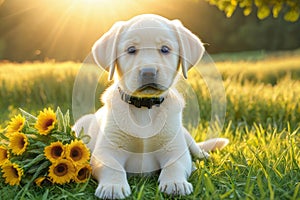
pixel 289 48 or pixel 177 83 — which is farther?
pixel 289 48

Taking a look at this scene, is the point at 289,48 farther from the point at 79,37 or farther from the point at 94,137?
the point at 94,137

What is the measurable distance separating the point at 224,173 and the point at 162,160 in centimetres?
45

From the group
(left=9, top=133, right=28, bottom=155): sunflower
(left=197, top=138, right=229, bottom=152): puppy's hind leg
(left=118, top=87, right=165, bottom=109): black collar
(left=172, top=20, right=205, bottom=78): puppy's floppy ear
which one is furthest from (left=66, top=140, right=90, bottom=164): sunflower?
(left=197, top=138, right=229, bottom=152): puppy's hind leg

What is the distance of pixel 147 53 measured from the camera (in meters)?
2.73

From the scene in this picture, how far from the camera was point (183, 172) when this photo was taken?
2900 mm

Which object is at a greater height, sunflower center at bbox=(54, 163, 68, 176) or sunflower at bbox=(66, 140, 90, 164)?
sunflower at bbox=(66, 140, 90, 164)

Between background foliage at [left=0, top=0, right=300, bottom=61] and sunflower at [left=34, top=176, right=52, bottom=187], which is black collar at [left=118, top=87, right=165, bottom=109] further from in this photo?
background foliage at [left=0, top=0, right=300, bottom=61]

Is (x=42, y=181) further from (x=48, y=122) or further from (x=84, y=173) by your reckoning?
(x=48, y=122)

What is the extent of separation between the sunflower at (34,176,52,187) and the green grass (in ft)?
0.15

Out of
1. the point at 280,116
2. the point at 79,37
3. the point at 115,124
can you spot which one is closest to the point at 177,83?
the point at 115,124

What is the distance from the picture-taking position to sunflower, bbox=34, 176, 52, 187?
2.98 m

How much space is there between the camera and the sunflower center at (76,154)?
3.04 m

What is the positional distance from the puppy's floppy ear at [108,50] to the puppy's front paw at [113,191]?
674 mm

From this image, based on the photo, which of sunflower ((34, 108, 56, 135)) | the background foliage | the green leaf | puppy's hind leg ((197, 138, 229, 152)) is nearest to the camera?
sunflower ((34, 108, 56, 135))
